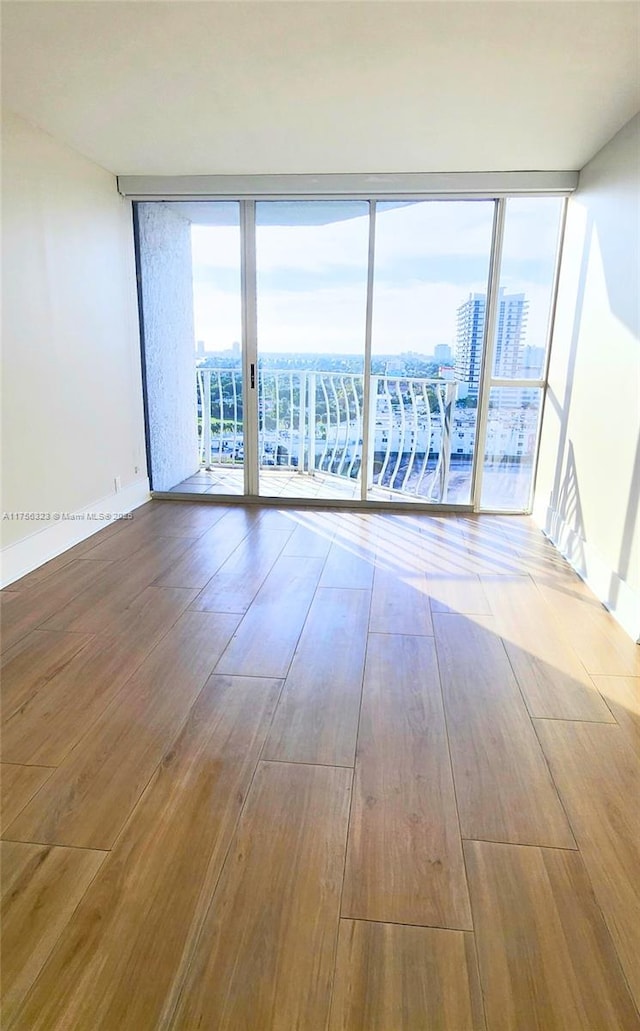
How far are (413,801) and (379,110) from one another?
2.98 meters

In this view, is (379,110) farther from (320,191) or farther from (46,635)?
(46,635)

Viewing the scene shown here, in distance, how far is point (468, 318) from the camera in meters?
4.34

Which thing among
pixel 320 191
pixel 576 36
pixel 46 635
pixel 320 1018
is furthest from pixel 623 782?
pixel 320 191

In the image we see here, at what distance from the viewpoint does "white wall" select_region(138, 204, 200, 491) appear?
14.8 feet

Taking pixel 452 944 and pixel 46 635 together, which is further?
pixel 46 635

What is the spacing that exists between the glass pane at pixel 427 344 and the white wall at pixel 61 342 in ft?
6.10

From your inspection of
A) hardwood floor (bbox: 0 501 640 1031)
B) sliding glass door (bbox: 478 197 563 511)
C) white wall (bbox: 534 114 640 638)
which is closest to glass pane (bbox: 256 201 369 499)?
sliding glass door (bbox: 478 197 563 511)

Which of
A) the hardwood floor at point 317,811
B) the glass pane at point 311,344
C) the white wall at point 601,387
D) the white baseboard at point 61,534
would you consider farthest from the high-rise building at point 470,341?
the white baseboard at point 61,534

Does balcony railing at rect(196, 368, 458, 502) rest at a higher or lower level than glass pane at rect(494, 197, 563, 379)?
lower

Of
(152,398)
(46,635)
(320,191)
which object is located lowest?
(46,635)

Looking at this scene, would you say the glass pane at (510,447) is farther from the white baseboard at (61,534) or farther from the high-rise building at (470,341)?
the white baseboard at (61,534)

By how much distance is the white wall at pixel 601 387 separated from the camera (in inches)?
111

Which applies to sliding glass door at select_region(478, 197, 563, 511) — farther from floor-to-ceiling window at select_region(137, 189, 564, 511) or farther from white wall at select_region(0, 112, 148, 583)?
white wall at select_region(0, 112, 148, 583)

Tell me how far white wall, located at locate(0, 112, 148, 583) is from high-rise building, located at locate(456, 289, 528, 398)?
2.47 m
